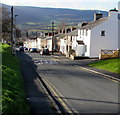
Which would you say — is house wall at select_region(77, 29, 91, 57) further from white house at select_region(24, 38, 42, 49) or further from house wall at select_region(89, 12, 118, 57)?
white house at select_region(24, 38, 42, 49)

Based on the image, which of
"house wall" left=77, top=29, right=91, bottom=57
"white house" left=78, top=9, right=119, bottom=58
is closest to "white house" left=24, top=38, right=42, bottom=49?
"house wall" left=77, top=29, right=91, bottom=57

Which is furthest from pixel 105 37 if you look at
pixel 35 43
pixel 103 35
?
pixel 35 43

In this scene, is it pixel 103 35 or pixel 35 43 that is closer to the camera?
pixel 103 35

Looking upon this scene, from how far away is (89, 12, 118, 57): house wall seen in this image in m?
41.9

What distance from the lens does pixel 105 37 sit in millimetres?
42438

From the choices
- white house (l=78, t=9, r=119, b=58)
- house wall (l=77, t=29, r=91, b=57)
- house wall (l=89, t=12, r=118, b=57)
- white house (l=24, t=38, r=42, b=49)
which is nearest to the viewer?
white house (l=78, t=9, r=119, b=58)

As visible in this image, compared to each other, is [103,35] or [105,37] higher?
[103,35]

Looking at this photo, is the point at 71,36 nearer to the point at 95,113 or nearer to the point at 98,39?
the point at 98,39

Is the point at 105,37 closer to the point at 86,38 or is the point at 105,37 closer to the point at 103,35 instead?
the point at 103,35

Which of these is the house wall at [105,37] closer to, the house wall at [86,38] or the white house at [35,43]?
the house wall at [86,38]

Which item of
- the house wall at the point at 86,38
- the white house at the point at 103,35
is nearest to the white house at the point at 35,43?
the house wall at the point at 86,38

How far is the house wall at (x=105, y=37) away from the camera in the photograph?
41.9 m

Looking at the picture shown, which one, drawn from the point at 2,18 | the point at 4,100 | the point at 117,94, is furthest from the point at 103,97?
the point at 2,18

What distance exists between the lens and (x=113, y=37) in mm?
42656
